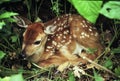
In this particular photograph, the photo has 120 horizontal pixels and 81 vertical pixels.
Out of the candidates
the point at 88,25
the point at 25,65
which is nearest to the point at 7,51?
the point at 25,65

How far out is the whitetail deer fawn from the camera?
443cm

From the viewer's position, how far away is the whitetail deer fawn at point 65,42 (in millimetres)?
4434

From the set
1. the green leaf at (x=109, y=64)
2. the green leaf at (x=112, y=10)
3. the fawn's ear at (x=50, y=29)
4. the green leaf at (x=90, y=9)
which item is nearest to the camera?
the green leaf at (x=112, y=10)

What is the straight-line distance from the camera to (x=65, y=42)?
4469 millimetres

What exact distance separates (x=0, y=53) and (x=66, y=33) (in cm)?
76

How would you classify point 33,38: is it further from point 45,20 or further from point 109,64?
point 109,64

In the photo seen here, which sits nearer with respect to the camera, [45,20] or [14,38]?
[14,38]

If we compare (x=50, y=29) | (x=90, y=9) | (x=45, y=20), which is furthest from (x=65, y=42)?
(x=90, y=9)

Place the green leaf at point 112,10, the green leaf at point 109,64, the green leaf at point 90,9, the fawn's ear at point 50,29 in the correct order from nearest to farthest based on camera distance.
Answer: the green leaf at point 112,10
the green leaf at point 90,9
the green leaf at point 109,64
the fawn's ear at point 50,29

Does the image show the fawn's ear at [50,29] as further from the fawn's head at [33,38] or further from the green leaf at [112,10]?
the green leaf at [112,10]

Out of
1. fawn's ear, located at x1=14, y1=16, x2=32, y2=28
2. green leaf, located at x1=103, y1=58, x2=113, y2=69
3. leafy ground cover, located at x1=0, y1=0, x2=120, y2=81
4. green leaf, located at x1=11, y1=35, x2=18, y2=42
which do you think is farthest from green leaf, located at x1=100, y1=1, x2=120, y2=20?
green leaf, located at x1=11, y1=35, x2=18, y2=42

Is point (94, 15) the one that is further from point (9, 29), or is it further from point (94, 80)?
point (9, 29)

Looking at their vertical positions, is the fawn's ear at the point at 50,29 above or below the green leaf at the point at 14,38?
above

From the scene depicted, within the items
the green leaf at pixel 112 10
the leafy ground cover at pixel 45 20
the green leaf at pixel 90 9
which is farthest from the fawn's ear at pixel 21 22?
the green leaf at pixel 112 10
